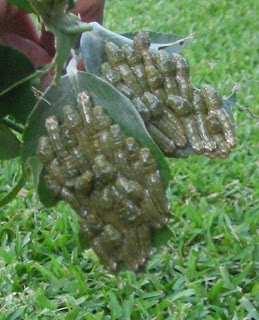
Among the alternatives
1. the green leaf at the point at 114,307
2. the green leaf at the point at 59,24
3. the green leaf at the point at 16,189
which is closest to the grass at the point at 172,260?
the green leaf at the point at 114,307

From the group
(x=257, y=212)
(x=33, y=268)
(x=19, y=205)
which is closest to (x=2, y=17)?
(x=33, y=268)


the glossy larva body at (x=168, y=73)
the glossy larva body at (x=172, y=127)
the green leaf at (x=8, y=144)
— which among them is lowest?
the green leaf at (x=8, y=144)

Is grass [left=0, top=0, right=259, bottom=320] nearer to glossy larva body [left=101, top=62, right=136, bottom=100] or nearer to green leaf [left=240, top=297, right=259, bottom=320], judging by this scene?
green leaf [left=240, top=297, right=259, bottom=320]

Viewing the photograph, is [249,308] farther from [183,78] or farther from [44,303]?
[183,78]

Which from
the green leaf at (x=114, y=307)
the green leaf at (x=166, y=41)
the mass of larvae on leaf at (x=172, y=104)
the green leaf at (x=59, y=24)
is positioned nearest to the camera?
the green leaf at (x=59, y=24)

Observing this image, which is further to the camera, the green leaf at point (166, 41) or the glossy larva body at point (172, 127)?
the green leaf at point (166, 41)

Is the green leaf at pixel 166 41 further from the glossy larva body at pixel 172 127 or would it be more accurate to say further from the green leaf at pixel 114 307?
the green leaf at pixel 114 307

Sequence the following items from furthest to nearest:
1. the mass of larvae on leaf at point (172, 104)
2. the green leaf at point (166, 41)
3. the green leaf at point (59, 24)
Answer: the green leaf at point (166, 41)
the mass of larvae on leaf at point (172, 104)
the green leaf at point (59, 24)

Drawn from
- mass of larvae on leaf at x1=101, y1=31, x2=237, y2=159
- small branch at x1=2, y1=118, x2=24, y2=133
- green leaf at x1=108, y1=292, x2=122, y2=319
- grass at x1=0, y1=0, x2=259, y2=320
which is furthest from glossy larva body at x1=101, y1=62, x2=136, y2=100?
green leaf at x1=108, y1=292, x2=122, y2=319

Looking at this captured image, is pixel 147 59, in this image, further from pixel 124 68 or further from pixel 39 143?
pixel 39 143

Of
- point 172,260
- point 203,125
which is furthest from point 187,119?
point 172,260
